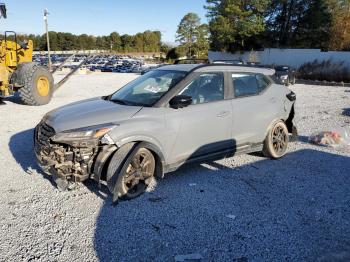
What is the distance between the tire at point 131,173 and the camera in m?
4.10

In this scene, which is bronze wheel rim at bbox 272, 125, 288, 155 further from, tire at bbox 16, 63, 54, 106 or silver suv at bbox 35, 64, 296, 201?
tire at bbox 16, 63, 54, 106

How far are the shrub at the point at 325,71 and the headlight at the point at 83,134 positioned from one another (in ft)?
74.1

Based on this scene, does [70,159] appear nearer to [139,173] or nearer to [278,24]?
[139,173]

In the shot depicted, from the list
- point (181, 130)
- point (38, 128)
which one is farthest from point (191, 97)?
point (38, 128)

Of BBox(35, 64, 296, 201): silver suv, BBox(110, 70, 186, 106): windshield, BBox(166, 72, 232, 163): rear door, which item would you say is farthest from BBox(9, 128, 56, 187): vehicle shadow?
BBox(166, 72, 232, 163): rear door

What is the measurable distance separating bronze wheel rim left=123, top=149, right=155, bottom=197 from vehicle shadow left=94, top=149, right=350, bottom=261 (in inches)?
6.2

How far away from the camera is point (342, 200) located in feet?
14.6

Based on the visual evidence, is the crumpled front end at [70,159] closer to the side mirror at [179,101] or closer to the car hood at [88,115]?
the car hood at [88,115]

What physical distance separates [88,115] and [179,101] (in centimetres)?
120

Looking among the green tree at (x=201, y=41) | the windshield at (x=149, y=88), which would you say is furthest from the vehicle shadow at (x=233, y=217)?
the green tree at (x=201, y=41)

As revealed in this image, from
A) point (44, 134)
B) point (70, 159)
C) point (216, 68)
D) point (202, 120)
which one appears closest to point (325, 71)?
point (216, 68)

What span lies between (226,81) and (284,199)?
1.98m

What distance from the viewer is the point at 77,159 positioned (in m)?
4.13

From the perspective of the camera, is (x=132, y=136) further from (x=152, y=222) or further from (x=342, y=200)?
(x=342, y=200)
